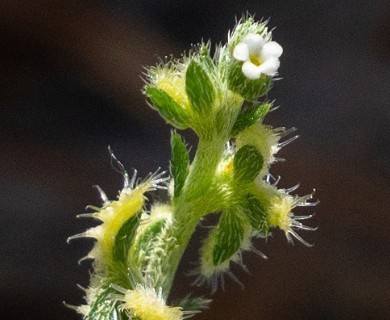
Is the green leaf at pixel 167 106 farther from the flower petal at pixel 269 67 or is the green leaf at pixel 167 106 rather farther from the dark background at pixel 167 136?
the dark background at pixel 167 136

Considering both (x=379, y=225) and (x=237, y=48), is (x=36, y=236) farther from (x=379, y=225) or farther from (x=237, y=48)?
(x=237, y=48)

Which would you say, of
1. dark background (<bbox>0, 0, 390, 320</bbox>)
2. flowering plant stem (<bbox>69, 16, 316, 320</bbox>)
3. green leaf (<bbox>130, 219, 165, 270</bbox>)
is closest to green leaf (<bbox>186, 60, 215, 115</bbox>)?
flowering plant stem (<bbox>69, 16, 316, 320</bbox>)

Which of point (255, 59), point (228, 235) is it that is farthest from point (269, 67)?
point (228, 235)

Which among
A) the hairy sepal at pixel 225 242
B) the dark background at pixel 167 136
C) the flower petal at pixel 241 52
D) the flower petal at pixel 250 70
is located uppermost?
the dark background at pixel 167 136

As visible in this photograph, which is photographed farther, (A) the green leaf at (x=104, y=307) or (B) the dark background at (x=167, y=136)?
(B) the dark background at (x=167, y=136)

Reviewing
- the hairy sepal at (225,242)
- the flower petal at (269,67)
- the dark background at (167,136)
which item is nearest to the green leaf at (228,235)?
the hairy sepal at (225,242)

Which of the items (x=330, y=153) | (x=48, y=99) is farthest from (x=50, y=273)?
(x=330, y=153)

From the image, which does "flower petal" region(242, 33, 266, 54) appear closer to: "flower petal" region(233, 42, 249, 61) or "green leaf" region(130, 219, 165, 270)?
"flower petal" region(233, 42, 249, 61)
